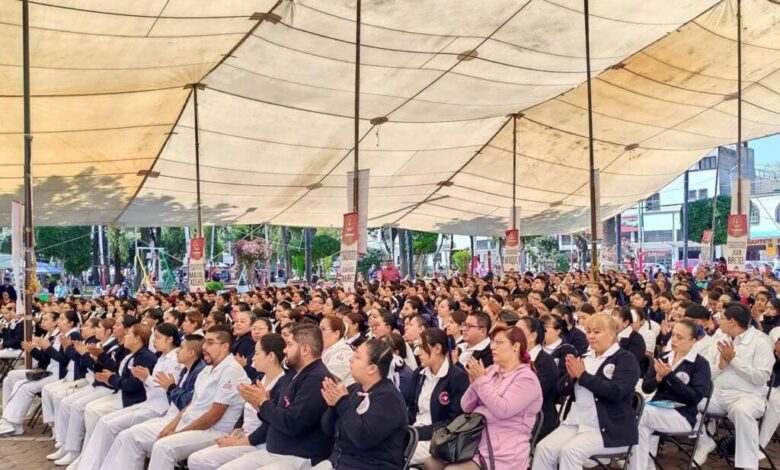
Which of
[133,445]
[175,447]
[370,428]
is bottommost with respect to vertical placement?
[133,445]

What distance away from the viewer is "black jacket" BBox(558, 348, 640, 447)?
489 centimetres

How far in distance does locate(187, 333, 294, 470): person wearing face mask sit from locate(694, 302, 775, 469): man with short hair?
135 inches

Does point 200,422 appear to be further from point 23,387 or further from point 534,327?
point 23,387

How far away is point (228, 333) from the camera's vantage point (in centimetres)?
597

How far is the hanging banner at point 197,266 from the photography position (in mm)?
14586

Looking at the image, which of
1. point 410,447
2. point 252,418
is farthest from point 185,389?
point 410,447

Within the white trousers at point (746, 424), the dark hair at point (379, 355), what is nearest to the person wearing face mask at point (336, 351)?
the dark hair at point (379, 355)

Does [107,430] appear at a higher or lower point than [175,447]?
lower

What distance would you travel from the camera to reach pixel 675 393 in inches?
220

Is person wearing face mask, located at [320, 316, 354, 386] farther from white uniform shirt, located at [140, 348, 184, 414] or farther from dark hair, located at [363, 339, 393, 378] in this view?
dark hair, located at [363, 339, 393, 378]

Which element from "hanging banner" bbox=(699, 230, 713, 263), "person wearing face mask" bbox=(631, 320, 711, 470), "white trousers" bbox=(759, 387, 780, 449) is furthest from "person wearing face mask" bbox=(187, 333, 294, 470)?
"hanging banner" bbox=(699, 230, 713, 263)

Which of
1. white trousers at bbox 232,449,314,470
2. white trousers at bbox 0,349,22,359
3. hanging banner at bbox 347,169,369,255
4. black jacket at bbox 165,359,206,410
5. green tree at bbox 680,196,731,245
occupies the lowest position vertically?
white trousers at bbox 0,349,22,359

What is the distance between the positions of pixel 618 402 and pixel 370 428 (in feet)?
5.99

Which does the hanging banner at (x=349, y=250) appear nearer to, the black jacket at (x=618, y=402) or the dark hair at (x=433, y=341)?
the dark hair at (x=433, y=341)
